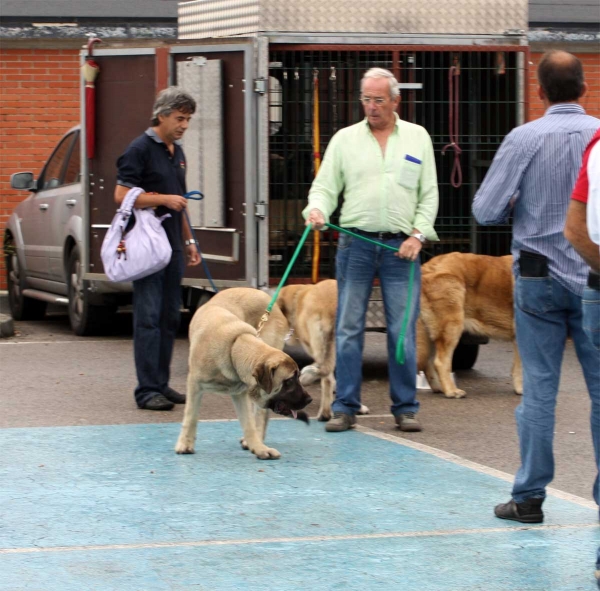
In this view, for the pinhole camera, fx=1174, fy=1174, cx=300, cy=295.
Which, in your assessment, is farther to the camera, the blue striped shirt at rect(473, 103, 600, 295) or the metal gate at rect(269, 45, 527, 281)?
the metal gate at rect(269, 45, 527, 281)

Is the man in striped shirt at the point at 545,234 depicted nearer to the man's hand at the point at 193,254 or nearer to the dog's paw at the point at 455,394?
the man's hand at the point at 193,254

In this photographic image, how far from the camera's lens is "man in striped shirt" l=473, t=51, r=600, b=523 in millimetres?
4656

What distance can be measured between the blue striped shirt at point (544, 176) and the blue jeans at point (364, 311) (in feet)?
6.85

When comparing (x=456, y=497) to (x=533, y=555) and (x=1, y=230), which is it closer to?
(x=533, y=555)

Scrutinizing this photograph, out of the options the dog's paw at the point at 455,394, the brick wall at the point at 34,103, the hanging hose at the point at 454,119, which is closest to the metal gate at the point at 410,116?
the hanging hose at the point at 454,119

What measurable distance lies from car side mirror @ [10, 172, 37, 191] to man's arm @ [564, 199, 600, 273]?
353 inches

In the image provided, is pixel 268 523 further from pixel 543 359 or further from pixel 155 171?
pixel 155 171

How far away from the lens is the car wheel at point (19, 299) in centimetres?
1310

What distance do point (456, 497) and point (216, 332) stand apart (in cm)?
154

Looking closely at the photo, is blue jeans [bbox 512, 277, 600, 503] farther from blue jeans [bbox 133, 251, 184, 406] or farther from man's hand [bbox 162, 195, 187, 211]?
blue jeans [bbox 133, 251, 184, 406]

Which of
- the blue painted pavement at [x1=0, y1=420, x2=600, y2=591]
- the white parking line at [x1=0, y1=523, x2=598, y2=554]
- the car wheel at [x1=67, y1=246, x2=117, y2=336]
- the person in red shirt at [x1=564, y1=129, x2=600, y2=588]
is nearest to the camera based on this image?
the person in red shirt at [x1=564, y1=129, x2=600, y2=588]

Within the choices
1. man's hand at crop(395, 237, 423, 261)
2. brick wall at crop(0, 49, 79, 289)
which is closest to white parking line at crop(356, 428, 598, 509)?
man's hand at crop(395, 237, 423, 261)

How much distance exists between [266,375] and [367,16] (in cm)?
416

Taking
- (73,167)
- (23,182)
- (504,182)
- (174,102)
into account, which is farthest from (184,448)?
(23,182)
